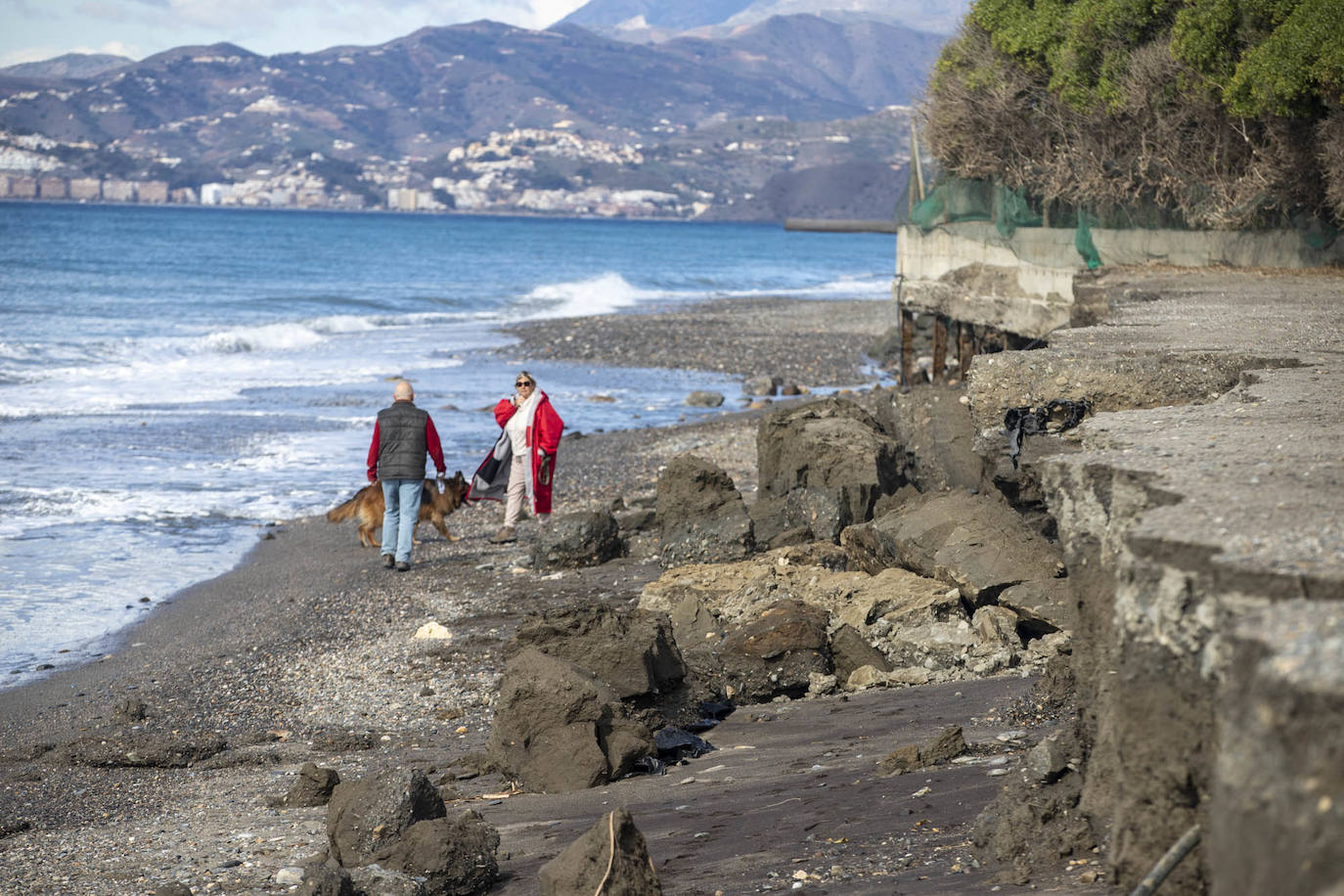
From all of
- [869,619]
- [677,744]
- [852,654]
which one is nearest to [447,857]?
[677,744]

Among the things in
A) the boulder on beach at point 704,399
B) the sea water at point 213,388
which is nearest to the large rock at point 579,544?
the sea water at point 213,388

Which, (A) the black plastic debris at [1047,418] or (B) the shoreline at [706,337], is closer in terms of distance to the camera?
(A) the black plastic debris at [1047,418]

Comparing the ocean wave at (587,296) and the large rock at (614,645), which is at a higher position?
the ocean wave at (587,296)

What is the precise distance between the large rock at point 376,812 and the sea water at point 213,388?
15.4 ft

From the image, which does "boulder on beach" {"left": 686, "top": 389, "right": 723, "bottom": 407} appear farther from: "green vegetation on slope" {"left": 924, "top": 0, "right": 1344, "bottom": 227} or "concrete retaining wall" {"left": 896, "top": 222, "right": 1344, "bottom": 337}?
"green vegetation on slope" {"left": 924, "top": 0, "right": 1344, "bottom": 227}

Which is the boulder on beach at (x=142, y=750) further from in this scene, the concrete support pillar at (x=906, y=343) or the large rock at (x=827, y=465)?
the concrete support pillar at (x=906, y=343)

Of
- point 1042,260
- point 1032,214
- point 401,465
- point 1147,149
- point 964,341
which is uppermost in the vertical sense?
point 1147,149

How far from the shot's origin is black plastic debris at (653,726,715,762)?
604cm

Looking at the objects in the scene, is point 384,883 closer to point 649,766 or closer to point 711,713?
point 649,766

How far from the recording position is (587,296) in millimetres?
55375

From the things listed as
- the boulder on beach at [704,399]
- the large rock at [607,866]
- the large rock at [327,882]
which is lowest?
the boulder on beach at [704,399]

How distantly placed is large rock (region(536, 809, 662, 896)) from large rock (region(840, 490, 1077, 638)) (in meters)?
3.72

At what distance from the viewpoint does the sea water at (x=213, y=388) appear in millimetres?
11992

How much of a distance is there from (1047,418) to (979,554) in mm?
936
